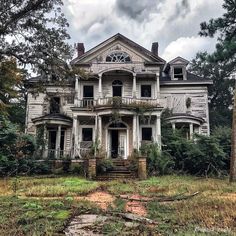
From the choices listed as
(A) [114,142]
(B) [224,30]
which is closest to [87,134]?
(A) [114,142]

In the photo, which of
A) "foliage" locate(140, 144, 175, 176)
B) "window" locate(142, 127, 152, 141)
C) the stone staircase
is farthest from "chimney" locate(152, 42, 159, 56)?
the stone staircase

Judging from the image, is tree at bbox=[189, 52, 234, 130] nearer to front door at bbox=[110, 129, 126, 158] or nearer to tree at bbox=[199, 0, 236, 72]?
front door at bbox=[110, 129, 126, 158]

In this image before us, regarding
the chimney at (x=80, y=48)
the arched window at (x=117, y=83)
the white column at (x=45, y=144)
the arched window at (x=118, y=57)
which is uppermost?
the chimney at (x=80, y=48)

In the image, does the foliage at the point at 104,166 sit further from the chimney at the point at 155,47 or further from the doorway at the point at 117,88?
the chimney at the point at 155,47

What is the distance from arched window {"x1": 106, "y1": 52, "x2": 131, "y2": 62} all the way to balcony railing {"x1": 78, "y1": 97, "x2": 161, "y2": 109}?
12.0 ft

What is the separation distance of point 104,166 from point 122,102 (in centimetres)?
543

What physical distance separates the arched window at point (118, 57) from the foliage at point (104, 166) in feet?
31.2

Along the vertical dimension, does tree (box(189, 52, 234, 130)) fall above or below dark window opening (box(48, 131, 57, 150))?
above

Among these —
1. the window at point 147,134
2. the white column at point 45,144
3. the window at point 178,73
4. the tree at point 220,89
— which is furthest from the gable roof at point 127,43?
the tree at point 220,89

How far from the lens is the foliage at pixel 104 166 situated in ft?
66.2

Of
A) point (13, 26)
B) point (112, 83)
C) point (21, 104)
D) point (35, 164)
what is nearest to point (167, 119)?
point (112, 83)

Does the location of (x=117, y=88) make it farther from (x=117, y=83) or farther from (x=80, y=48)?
(x=80, y=48)

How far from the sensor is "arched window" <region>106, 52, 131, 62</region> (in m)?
26.9

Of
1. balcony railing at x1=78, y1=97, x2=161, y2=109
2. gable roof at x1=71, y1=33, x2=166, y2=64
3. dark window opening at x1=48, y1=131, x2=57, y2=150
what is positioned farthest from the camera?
dark window opening at x1=48, y1=131, x2=57, y2=150
